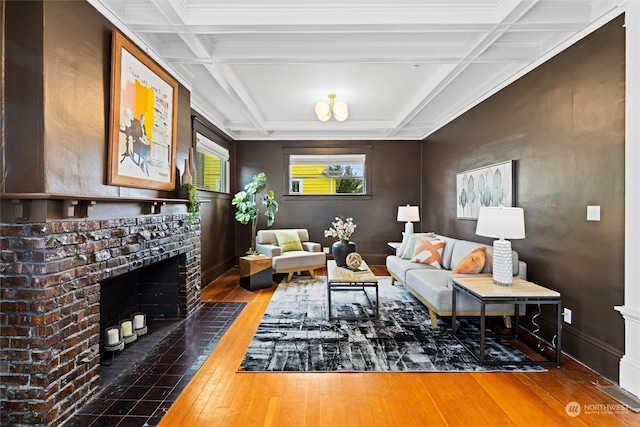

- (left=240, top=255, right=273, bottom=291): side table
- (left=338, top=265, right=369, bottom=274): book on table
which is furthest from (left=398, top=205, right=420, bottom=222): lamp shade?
(left=240, top=255, right=273, bottom=291): side table

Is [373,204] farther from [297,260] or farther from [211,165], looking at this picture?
[211,165]

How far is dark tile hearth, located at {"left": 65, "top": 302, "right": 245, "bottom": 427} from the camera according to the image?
1991mm

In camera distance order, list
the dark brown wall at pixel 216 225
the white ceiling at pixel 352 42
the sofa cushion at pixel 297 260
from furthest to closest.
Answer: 1. the sofa cushion at pixel 297 260
2. the dark brown wall at pixel 216 225
3. the white ceiling at pixel 352 42

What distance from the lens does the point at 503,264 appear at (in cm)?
292

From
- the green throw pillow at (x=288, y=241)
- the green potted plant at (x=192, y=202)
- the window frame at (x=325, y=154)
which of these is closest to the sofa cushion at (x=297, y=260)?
the green throw pillow at (x=288, y=241)

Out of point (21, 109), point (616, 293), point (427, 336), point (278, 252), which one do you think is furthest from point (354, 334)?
point (21, 109)

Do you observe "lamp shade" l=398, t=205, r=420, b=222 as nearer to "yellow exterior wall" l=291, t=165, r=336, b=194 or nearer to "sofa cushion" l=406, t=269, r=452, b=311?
"yellow exterior wall" l=291, t=165, r=336, b=194

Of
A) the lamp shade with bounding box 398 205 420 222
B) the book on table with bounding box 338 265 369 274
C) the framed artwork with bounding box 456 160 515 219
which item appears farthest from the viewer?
the lamp shade with bounding box 398 205 420 222

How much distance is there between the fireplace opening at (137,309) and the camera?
8.93ft

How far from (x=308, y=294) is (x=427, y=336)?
1.90 m

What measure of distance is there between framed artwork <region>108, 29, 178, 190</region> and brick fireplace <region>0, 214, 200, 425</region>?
1.85 feet

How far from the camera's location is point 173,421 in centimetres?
196

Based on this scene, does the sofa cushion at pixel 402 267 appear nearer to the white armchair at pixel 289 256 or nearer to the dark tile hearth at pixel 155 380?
the white armchair at pixel 289 256

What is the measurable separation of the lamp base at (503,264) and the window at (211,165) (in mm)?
4065
